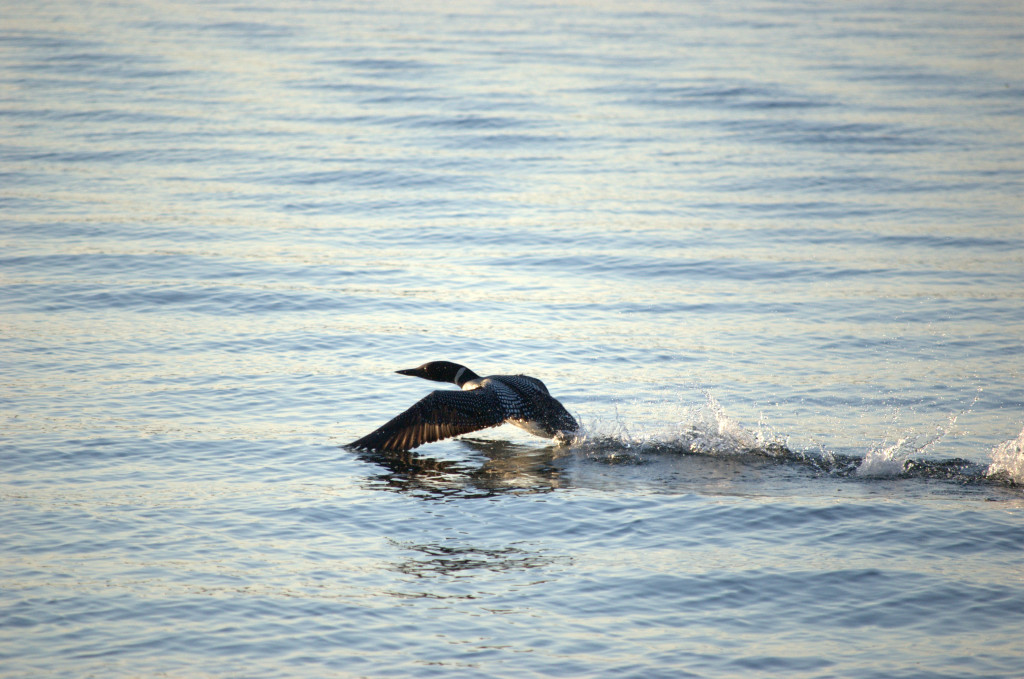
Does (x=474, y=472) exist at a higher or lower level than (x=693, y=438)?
lower

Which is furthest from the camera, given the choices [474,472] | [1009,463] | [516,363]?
[516,363]

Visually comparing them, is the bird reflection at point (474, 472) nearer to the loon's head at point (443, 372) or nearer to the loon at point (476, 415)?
the loon at point (476, 415)

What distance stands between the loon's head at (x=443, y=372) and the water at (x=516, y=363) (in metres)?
0.42

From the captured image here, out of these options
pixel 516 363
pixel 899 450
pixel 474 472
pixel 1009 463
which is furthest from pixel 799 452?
pixel 516 363

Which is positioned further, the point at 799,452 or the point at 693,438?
the point at 693,438

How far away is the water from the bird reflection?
0.04 metres

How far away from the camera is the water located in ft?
20.5

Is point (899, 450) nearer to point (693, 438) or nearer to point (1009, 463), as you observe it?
point (1009, 463)

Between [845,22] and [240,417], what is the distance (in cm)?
2615

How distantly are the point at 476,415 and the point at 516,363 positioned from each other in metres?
2.04

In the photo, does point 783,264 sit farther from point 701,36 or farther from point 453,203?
point 701,36

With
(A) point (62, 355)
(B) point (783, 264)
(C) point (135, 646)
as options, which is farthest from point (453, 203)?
(C) point (135, 646)

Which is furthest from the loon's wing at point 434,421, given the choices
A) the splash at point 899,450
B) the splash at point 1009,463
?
the splash at point 1009,463

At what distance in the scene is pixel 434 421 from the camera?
8.71 metres
